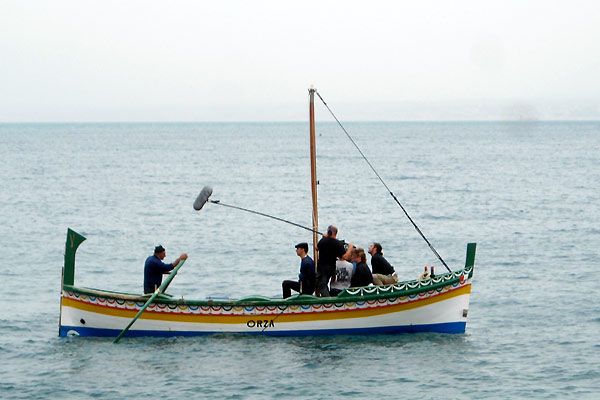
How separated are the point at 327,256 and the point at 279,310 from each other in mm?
1457

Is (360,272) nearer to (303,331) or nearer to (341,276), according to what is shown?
(341,276)

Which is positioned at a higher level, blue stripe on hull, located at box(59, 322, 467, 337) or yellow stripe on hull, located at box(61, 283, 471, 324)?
yellow stripe on hull, located at box(61, 283, 471, 324)

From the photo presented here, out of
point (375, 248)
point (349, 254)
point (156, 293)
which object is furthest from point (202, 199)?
point (375, 248)

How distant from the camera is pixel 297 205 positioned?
197 feet

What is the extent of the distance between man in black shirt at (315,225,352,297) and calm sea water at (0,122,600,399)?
3.70 feet

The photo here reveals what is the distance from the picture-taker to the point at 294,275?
107ft

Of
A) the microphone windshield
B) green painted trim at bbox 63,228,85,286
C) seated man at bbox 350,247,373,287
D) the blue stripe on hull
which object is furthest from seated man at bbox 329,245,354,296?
green painted trim at bbox 63,228,85,286

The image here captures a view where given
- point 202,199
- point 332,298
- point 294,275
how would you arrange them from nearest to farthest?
point 202,199, point 332,298, point 294,275

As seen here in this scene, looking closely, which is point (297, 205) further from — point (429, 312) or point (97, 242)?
point (429, 312)

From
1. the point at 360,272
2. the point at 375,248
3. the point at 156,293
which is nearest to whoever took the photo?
the point at 156,293

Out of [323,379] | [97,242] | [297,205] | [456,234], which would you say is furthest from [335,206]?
[323,379]

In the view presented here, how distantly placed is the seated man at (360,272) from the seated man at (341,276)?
11 cm

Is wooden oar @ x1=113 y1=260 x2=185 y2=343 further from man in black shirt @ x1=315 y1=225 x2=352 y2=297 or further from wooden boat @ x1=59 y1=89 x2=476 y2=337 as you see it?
man in black shirt @ x1=315 y1=225 x2=352 y2=297

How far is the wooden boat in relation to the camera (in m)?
21.5
